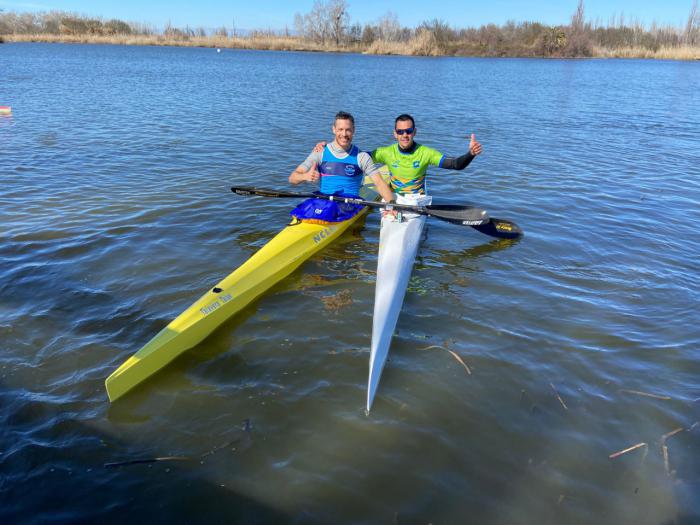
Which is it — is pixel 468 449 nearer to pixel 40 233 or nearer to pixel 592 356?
pixel 592 356

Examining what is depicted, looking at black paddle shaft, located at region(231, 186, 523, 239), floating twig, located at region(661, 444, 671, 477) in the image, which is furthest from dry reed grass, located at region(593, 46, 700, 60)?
floating twig, located at region(661, 444, 671, 477)

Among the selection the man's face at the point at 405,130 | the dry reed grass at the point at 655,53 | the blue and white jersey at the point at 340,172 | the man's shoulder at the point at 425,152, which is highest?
the dry reed grass at the point at 655,53

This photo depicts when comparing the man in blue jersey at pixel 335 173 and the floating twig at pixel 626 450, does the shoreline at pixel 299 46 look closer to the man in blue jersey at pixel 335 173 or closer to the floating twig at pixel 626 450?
the man in blue jersey at pixel 335 173

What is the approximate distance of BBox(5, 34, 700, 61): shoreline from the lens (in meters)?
66.3

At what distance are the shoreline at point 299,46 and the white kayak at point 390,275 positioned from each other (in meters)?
68.6

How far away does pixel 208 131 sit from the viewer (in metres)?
16.3

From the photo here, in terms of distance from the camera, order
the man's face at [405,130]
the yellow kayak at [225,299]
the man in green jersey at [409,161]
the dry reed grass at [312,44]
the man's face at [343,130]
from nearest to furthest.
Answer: the yellow kayak at [225,299], the man's face at [343,130], the man's face at [405,130], the man in green jersey at [409,161], the dry reed grass at [312,44]

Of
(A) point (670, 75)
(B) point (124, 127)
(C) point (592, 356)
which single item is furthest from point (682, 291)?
(A) point (670, 75)

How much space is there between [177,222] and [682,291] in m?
8.04

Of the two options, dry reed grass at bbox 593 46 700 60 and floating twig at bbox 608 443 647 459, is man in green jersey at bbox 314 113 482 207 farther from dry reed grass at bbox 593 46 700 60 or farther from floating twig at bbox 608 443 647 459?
dry reed grass at bbox 593 46 700 60

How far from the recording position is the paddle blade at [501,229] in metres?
7.98

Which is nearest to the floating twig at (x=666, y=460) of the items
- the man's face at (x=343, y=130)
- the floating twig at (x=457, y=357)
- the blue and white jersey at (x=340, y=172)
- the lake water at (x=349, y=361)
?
the lake water at (x=349, y=361)

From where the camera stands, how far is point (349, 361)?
4.87 metres

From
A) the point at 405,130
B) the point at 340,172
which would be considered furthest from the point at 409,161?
the point at 340,172
